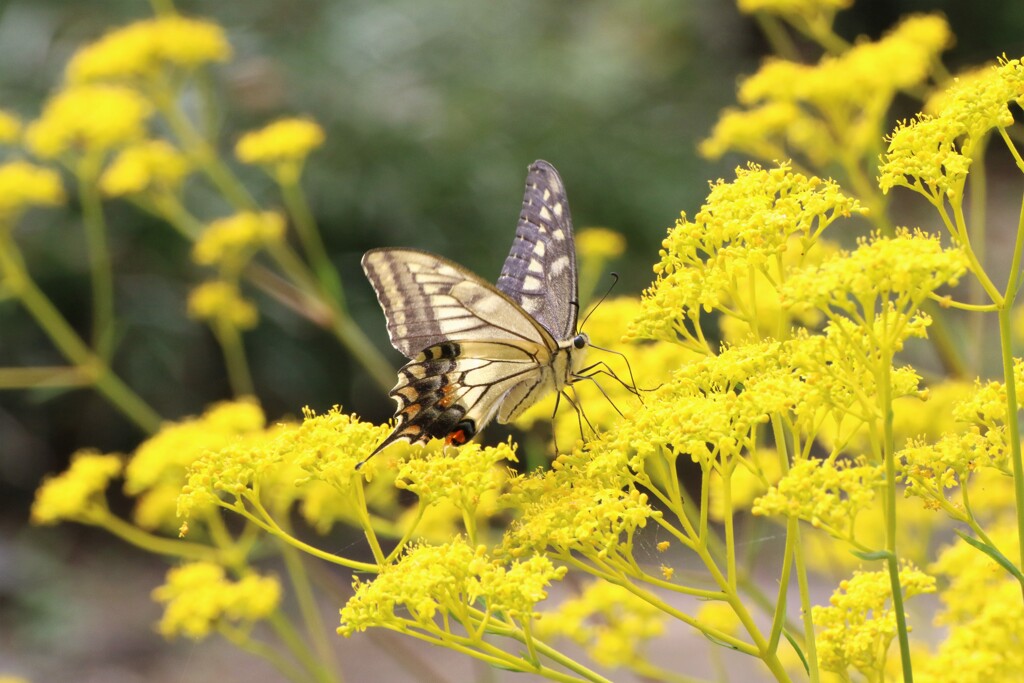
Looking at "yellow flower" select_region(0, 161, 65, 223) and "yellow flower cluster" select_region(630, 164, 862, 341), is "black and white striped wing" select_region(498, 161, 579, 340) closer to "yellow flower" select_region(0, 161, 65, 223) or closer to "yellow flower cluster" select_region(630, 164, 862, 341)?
"yellow flower cluster" select_region(630, 164, 862, 341)

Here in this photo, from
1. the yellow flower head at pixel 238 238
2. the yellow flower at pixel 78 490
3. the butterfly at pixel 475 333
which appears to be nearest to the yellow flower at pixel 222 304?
the yellow flower head at pixel 238 238

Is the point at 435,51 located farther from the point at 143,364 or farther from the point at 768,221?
the point at 768,221

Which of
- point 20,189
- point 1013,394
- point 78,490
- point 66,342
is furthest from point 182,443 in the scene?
point 1013,394

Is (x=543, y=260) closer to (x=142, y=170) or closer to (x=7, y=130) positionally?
(x=142, y=170)

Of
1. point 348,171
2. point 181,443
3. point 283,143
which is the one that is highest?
point 348,171

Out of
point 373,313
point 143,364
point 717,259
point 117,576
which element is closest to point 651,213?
point 373,313

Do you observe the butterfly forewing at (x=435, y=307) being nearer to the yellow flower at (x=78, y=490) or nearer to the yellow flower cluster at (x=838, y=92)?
the yellow flower at (x=78, y=490)
